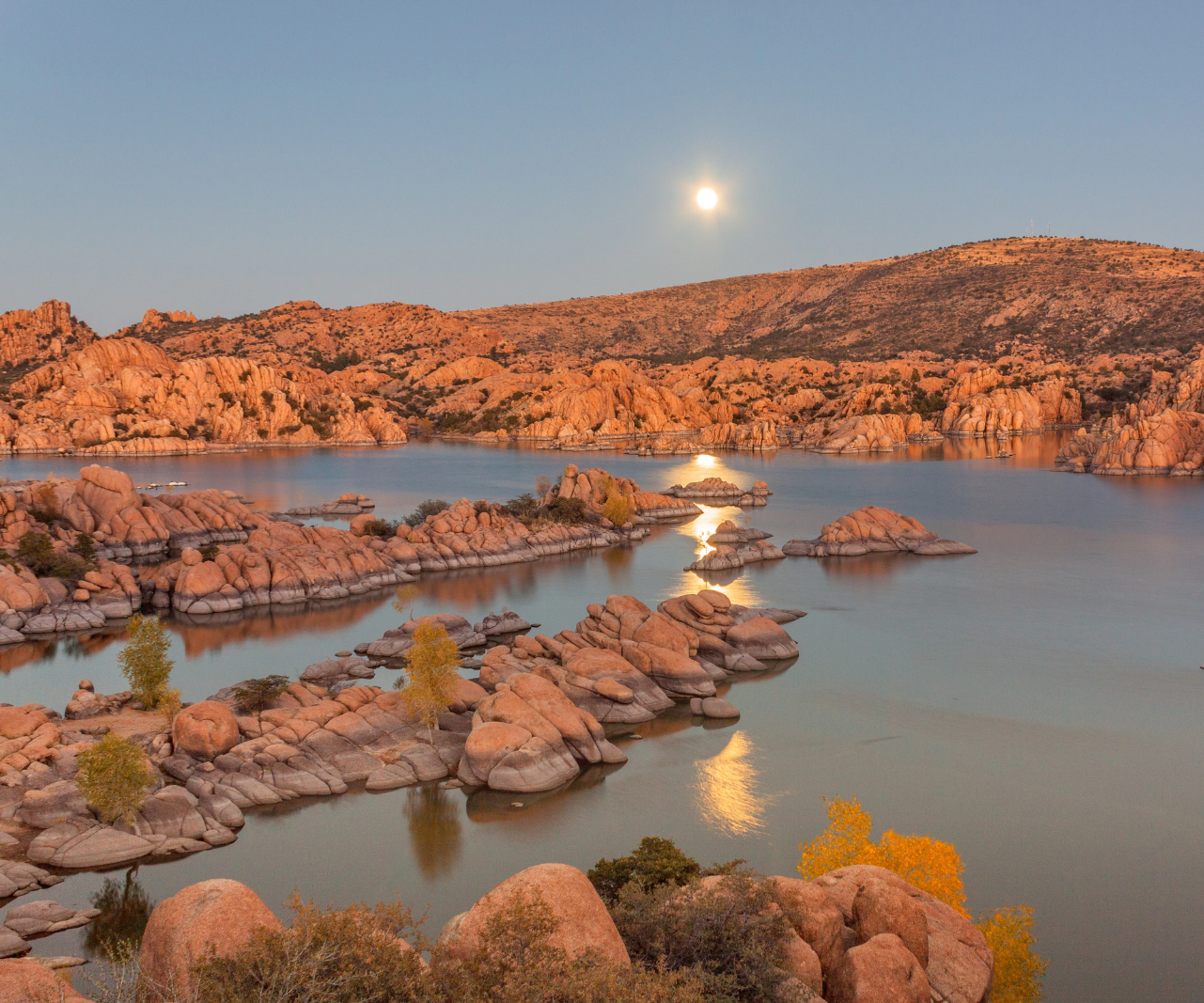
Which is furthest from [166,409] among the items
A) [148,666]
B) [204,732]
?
[204,732]

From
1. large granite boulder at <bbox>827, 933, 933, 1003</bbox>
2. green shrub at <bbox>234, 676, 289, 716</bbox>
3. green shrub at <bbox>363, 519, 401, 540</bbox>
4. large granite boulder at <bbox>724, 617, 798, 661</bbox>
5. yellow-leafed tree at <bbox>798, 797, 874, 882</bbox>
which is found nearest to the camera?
large granite boulder at <bbox>827, 933, 933, 1003</bbox>

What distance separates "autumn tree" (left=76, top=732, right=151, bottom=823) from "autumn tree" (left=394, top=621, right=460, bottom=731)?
7447 millimetres

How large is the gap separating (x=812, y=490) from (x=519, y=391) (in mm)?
86487

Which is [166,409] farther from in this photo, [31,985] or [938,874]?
[938,874]

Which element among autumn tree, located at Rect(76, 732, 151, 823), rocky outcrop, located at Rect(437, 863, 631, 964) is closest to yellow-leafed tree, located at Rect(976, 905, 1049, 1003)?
rocky outcrop, located at Rect(437, 863, 631, 964)

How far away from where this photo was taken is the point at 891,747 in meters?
25.8

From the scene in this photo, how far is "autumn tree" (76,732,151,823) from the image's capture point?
62.5ft

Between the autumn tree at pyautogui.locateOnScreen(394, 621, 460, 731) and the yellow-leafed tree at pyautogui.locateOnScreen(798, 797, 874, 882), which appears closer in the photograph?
the yellow-leafed tree at pyautogui.locateOnScreen(798, 797, 874, 882)

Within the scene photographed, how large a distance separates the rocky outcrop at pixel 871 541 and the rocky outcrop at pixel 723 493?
2038 centimetres

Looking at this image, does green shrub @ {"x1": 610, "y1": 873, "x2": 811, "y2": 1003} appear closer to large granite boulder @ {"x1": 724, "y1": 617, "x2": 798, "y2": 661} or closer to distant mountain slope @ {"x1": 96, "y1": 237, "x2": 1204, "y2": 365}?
large granite boulder @ {"x1": 724, "y1": 617, "x2": 798, "y2": 661}

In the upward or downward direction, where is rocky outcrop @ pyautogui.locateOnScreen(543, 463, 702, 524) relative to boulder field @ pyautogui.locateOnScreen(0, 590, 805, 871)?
upward

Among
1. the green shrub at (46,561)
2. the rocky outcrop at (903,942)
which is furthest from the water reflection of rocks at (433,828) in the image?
the green shrub at (46,561)

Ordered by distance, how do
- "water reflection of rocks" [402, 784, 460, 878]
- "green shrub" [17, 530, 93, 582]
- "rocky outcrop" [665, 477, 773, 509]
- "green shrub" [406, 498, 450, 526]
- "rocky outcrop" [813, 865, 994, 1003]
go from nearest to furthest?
1. "rocky outcrop" [813, 865, 994, 1003]
2. "water reflection of rocks" [402, 784, 460, 878]
3. "green shrub" [17, 530, 93, 582]
4. "green shrub" [406, 498, 450, 526]
5. "rocky outcrop" [665, 477, 773, 509]

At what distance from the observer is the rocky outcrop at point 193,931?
9.84 m
